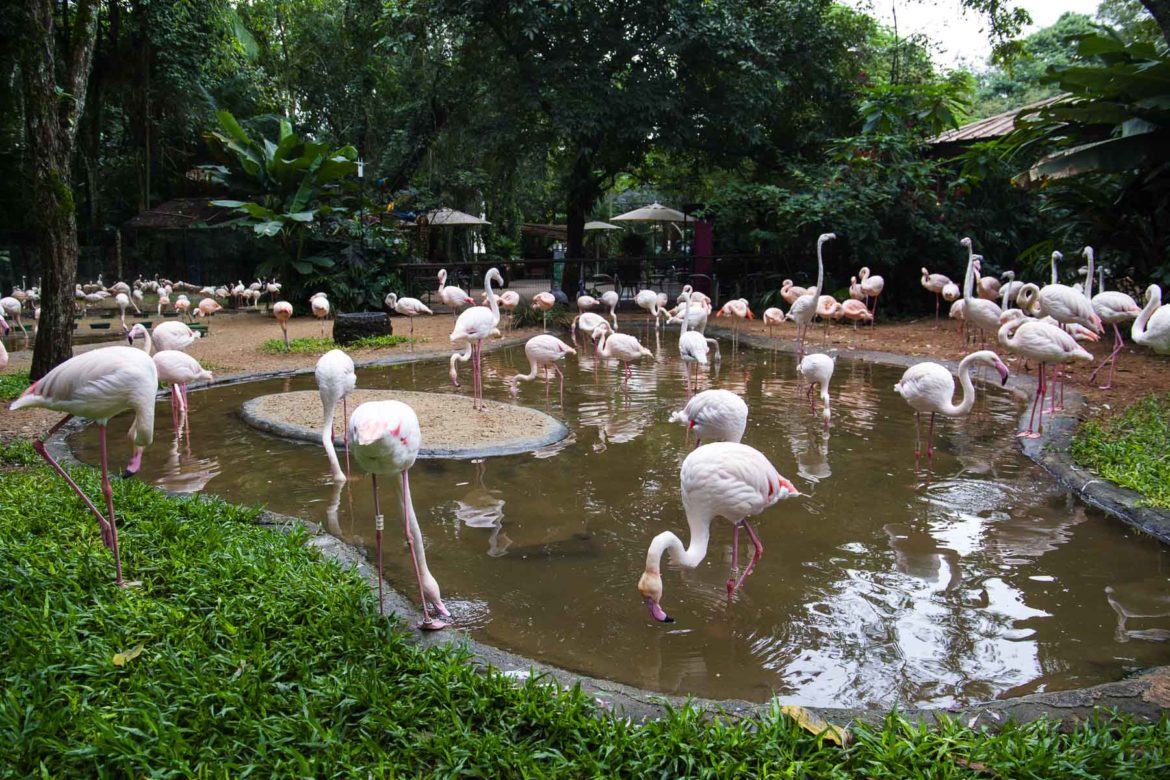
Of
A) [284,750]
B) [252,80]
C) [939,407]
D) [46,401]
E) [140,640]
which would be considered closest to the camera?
[284,750]

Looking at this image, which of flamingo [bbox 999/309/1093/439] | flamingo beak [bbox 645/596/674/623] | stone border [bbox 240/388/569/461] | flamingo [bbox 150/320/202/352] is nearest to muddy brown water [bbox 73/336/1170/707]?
stone border [bbox 240/388/569/461]

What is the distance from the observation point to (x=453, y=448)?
22.2 feet

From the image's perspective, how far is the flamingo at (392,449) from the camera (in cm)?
345

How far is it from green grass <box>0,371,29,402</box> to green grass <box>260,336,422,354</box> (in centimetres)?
346

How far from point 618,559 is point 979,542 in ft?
7.44

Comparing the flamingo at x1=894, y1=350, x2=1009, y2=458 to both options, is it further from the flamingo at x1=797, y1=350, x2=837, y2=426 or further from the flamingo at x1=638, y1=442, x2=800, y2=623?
the flamingo at x1=638, y1=442, x2=800, y2=623

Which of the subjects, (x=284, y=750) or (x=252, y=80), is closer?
(x=284, y=750)

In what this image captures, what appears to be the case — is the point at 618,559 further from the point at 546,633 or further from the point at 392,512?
the point at 392,512

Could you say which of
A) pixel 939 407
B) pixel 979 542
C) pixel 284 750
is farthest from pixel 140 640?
pixel 939 407

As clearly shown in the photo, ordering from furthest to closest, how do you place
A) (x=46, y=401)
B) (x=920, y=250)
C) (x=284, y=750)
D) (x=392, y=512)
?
(x=920, y=250), (x=392, y=512), (x=46, y=401), (x=284, y=750)

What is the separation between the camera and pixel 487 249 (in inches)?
1250

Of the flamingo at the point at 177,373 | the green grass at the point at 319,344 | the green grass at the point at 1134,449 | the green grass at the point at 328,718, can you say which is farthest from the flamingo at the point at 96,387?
the green grass at the point at 319,344

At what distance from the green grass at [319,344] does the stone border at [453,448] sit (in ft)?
13.9

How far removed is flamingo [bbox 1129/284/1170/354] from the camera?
7980mm
